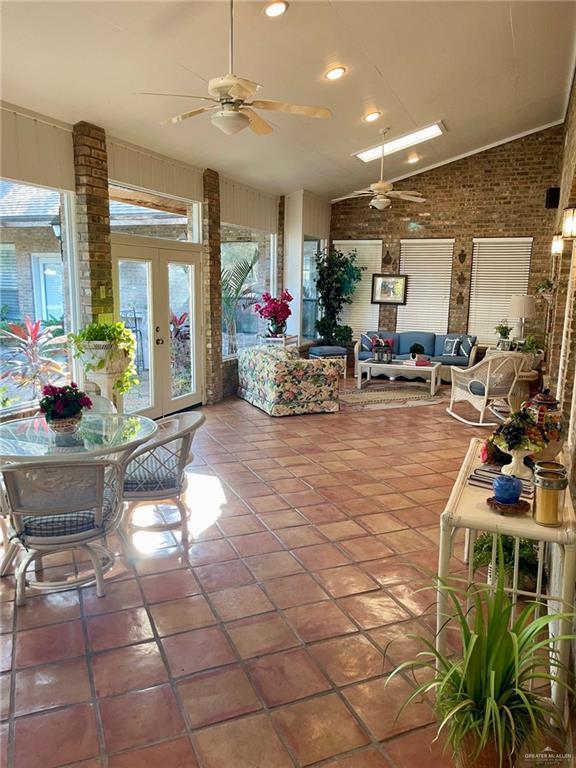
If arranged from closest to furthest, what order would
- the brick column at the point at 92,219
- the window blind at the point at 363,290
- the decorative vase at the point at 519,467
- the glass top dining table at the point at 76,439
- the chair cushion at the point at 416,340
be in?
1. the decorative vase at the point at 519,467
2. the glass top dining table at the point at 76,439
3. the brick column at the point at 92,219
4. the chair cushion at the point at 416,340
5. the window blind at the point at 363,290

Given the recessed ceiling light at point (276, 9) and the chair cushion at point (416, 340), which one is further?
the chair cushion at point (416, 340)

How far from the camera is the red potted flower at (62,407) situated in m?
3.10

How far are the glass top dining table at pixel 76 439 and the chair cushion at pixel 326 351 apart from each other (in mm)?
6256

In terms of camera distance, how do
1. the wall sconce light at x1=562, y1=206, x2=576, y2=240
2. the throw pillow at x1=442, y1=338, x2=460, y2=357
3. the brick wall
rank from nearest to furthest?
1. the wall sconce light at x1=562, y1=206, x2=576, y2=240
2. the brick wall
3. the throw pillow at x1=442, y1=338, x2=460, y2=357

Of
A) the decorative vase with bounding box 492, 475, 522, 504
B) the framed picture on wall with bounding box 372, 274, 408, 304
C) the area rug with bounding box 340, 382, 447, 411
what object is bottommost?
the area rug with bounding box 340, 382, 447, 411

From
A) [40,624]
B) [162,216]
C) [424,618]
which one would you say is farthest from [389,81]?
[40,624]

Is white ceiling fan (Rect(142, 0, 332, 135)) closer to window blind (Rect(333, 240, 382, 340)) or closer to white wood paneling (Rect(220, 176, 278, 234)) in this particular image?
white wood paneling (Rect(220, 176, 278, 234))

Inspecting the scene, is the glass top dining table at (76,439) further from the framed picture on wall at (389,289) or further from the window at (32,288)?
the framed picture on wall at (389,289)

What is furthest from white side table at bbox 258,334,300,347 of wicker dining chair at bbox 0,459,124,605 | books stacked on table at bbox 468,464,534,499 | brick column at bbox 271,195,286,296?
books stacked on table at bbox 468,464,534,499

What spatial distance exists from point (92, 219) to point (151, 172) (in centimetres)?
124

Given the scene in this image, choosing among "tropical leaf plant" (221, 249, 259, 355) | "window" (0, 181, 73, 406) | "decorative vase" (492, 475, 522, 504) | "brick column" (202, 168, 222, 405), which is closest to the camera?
"decorative vase" (492, 475, 522, 504)

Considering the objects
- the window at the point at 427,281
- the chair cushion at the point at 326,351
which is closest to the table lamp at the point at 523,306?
the window at the point at 427,281

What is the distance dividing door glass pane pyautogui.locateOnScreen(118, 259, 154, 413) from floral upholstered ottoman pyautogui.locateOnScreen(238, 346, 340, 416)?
145 centimetres

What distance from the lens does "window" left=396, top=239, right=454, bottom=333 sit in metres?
10.1
